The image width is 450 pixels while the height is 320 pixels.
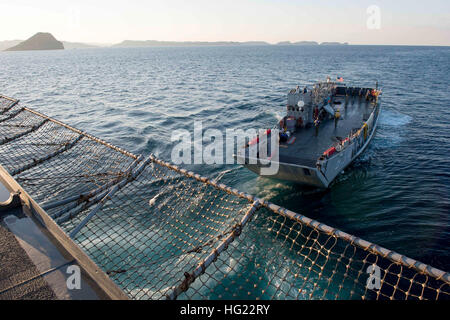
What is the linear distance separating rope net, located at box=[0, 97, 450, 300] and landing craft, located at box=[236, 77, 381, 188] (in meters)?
3.88

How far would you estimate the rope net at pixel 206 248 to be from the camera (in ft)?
19.3

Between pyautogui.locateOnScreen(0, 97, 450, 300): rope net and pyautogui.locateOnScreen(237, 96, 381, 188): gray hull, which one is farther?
pyautogui.locateOnScreen(237, 96, 381, 188): gray hull

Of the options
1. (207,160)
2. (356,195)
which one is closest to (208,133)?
(207,160)

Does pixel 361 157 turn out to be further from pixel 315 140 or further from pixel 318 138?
pixel 315 140

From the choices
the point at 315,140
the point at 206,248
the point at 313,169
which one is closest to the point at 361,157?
the point at 315,140

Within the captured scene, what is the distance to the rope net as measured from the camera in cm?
588

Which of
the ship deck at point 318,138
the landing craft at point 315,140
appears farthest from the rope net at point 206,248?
the ship deck at point 318,138

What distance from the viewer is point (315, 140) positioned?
A: 74.5ft

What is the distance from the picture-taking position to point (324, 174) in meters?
17.8

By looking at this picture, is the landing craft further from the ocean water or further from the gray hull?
the ocean water

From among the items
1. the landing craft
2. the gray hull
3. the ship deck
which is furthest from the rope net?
the ship deck

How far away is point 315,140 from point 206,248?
14258mm
